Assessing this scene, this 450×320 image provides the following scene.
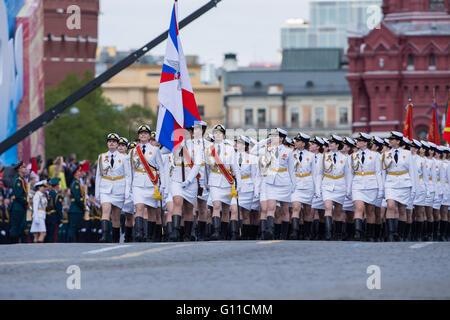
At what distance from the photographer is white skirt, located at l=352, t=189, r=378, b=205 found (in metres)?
20.5

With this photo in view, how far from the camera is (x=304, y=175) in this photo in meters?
21.2

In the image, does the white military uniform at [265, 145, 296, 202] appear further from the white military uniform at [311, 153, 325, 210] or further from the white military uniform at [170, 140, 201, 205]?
the white military uniform at [170, 140, 201, 205]

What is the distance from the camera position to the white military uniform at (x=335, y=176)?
21.0 m

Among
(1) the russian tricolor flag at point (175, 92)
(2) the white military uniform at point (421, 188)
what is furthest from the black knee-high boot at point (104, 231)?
(2) the white military uniform at point (421, 188)

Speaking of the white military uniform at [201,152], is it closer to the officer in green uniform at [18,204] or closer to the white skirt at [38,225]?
the officer in green uniform at [18,204]

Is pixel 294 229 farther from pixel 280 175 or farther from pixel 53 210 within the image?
pixel 53 210

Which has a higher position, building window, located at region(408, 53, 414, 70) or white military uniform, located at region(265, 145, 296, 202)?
building window, located at region(408, 53, 414, 70)

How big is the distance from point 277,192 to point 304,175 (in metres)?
1.05

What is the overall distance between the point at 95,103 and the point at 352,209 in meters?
69.7

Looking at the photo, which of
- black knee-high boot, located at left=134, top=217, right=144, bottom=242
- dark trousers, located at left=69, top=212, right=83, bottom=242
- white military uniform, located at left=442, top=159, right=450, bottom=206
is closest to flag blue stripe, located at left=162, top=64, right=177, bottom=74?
black knee-high boot, located at left=134, top=217, right=144, bottom=242

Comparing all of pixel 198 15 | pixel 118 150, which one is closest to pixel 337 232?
pixel 118 150

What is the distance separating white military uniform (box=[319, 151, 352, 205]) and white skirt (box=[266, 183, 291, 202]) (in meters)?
0.86

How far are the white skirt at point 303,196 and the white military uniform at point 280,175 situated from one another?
33 centimetres

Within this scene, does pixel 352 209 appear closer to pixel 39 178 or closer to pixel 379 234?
pixel 379 234
